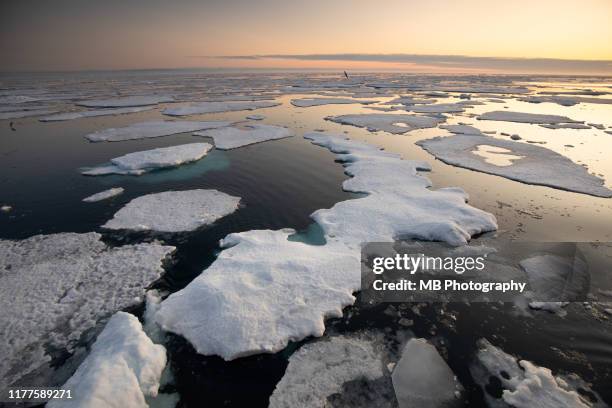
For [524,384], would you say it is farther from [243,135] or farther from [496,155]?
[243,135]

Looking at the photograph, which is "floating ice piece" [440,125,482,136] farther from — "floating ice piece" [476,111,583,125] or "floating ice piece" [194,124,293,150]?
"floating ice piece" [194,124,293,150]

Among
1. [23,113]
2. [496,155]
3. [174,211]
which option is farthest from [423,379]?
[23,113]

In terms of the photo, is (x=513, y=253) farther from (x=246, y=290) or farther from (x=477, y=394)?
(x=246, y=290)

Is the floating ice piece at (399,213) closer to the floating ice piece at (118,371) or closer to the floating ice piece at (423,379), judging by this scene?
the floating ice piece at (423,379)

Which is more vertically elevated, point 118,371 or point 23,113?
point 23,113

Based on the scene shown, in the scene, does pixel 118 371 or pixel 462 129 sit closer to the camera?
pixel 118 371
